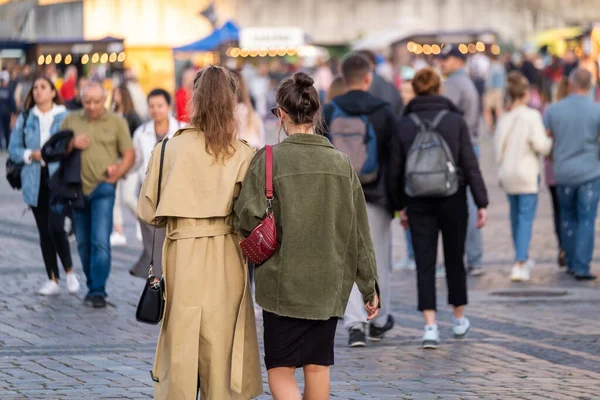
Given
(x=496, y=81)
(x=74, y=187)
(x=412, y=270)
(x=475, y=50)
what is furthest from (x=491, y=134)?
(x=74, y=187)

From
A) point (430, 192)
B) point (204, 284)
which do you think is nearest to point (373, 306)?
point (204, 284)

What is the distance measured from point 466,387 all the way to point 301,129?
2398 mm

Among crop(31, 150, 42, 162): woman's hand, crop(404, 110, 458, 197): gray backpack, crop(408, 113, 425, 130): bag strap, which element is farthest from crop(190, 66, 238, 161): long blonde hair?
crop(31, 150, 42, 162): woman's hand

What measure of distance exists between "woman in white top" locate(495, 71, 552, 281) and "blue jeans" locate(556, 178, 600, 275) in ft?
1.01

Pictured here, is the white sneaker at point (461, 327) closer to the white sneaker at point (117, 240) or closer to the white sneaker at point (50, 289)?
the white sneaker at point (50, 289)

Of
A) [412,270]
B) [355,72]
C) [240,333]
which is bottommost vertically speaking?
[412,270]

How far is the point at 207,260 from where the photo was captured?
555cm

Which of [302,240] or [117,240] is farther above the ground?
[302,240]

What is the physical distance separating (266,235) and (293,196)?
0.20 metres

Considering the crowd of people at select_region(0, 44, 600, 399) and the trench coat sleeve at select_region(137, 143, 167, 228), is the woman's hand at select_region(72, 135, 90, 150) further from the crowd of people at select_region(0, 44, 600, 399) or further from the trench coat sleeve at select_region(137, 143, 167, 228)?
the trench coat sleeve at select_region(137, 143, 167, 228)

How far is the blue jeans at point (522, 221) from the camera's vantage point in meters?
11.6

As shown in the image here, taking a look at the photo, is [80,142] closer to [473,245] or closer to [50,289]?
[50,289]

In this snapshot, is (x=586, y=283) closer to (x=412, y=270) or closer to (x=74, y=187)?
(x=412, y=270)

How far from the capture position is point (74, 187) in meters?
9.98
